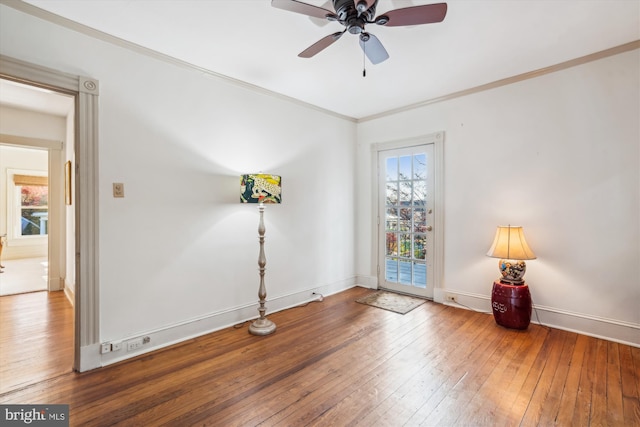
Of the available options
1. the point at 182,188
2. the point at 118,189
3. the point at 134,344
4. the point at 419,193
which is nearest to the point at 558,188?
the point at 419,193

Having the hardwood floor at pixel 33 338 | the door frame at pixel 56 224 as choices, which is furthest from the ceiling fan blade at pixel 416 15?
the door frame at pixel 56 224

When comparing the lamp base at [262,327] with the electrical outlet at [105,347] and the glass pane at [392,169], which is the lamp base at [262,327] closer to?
the electrical outlet at [105,347]

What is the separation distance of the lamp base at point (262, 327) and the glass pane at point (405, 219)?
2266mm

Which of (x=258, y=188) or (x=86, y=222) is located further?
(x=258, y=188)

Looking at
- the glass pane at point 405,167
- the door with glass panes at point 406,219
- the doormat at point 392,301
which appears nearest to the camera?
the doormat at point 392,301

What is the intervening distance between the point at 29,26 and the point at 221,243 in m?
2.16

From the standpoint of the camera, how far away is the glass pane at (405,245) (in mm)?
4113

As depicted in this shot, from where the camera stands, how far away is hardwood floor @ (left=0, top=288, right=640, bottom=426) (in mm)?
1729

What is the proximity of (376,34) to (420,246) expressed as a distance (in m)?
2.69

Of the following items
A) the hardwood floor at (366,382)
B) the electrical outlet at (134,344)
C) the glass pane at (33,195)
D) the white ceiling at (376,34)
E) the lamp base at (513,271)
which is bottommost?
the hardwood floor at (366,382)

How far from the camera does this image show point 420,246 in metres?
3.99

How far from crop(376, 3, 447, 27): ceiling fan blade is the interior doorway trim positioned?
226 centimetres

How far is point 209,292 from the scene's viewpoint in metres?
2.93

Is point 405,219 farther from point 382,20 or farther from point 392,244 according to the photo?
point 382,20
